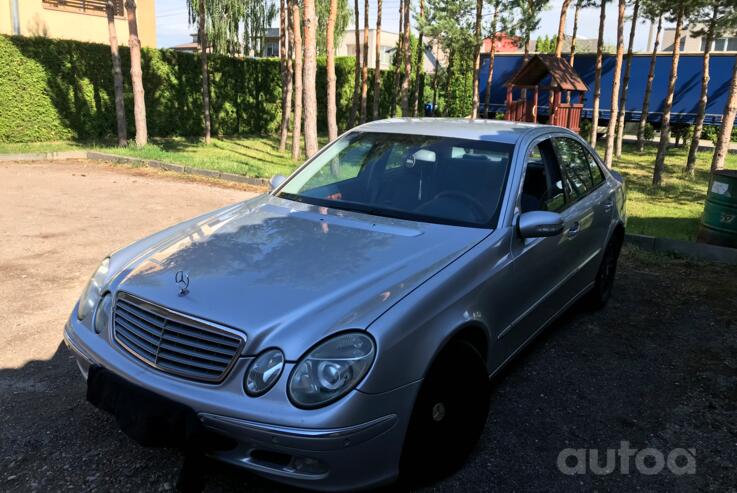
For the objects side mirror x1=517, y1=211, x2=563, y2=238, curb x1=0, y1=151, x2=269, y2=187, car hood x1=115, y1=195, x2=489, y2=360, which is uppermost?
side mirror x1=517, y1=211, x2=563, y2=238

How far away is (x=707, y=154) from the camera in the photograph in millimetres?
19969

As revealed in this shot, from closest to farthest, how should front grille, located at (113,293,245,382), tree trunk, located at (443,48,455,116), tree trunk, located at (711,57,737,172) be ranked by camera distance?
front grille, located at (113,293,245,382) < tree trunk, located at (711,57,737,172) < tree trunk, located at (443,48,455,116)

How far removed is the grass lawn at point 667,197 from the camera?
27.9 ft

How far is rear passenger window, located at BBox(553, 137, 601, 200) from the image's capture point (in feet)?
13.8

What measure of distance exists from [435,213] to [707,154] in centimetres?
2026

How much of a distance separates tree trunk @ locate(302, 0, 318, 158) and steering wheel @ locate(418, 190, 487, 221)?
302 inches

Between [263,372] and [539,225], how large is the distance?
1.76m

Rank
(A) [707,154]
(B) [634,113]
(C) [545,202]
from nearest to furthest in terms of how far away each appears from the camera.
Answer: (C) [545,202]
(A) [707,154]
(B) [634,113]

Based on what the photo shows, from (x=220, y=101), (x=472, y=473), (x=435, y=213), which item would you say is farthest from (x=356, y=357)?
(x=220, y=101)

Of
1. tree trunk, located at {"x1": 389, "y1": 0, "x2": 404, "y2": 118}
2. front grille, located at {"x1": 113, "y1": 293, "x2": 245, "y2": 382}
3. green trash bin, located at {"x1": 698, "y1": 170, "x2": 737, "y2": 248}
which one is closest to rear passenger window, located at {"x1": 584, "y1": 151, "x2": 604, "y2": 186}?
green trash bin, located at {"x1": 698, "y1": 170, "x2": 737, "y2": 248}

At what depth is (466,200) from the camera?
346 centimetres

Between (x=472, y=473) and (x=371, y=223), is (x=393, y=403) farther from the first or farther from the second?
(x=371, y=223)

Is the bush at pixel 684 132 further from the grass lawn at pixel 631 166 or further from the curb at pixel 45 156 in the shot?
the curb at pixel 45 156

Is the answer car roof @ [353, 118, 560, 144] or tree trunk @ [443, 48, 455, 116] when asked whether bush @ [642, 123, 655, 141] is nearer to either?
tree trunk @ [443, 48, 455, 116]
